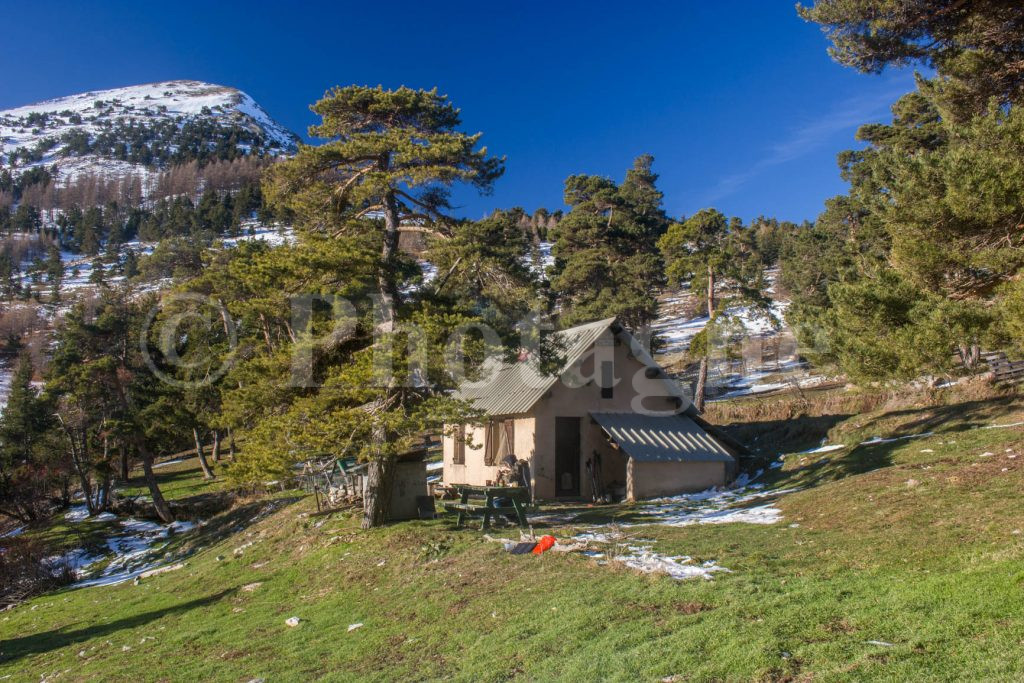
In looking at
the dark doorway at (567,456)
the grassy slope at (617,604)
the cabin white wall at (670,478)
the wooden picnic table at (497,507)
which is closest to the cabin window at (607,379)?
the dark doorway at (567,456)

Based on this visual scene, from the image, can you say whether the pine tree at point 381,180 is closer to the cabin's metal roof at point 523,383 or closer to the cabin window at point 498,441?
the cabin's metal roof at point 523,383

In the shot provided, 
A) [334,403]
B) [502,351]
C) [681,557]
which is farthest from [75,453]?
[681,557]

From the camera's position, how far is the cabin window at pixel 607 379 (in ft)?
73.2

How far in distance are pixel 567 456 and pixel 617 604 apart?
1389cm

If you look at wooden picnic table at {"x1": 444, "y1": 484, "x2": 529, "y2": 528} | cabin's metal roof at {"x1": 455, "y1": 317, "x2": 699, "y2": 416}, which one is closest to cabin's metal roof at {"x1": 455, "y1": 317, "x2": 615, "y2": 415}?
cabin's metal roof at {"x1": 455, "y1": 317, "x2": 699, "y2": 416}

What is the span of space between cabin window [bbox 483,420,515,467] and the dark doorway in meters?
1.49

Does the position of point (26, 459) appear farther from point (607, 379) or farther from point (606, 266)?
point (606, 266)

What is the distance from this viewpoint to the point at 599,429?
2206 centimetres

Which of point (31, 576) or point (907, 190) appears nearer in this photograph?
point (907, 190)

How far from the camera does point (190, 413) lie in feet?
95.8

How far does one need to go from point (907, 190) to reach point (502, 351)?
25.9 ft

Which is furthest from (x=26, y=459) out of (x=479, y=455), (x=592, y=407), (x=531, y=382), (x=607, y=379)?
(x=607, y=379)

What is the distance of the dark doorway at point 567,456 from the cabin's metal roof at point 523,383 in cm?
144

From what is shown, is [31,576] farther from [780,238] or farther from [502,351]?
[780,238]
